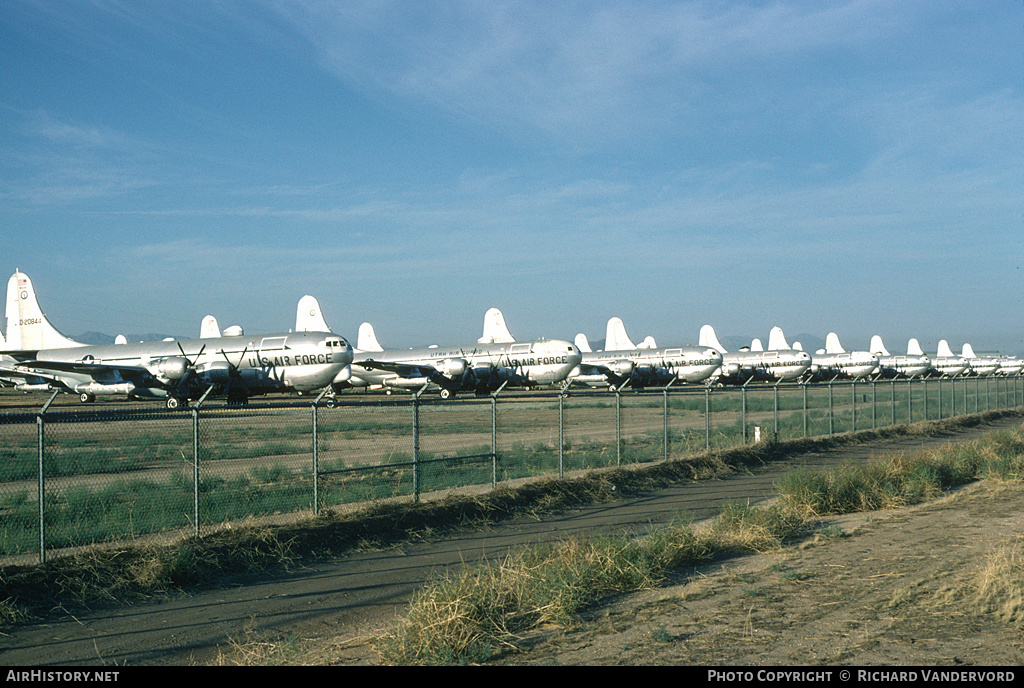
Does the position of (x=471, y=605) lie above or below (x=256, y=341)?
below

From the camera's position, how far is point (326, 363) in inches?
1582

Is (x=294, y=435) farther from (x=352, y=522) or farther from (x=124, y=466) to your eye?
(x=352, y=522)

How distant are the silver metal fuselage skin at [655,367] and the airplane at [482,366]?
10.6m

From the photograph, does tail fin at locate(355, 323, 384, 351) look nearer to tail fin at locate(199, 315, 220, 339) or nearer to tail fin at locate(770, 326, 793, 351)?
tail fin at locate(199, 315, 220, 339)

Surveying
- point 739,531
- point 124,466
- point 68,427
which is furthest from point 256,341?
point 739,531

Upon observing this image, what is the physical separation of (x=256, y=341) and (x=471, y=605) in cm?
3734

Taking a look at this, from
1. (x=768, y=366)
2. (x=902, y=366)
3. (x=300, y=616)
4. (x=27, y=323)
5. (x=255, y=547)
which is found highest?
(x=27, y=323)

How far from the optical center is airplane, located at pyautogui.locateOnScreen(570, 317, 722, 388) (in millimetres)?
65250

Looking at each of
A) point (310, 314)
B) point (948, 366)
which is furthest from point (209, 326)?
point (948, 366)

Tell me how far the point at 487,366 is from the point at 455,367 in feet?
7.12

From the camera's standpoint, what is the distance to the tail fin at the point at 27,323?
5266 centimetres

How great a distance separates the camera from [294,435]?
95.6 ft

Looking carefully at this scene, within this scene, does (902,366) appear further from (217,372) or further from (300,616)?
(300,616)

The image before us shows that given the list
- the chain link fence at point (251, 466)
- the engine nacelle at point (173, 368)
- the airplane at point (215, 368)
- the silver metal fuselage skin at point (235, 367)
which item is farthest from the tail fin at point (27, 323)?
the chain link fence at point (251, 466)
